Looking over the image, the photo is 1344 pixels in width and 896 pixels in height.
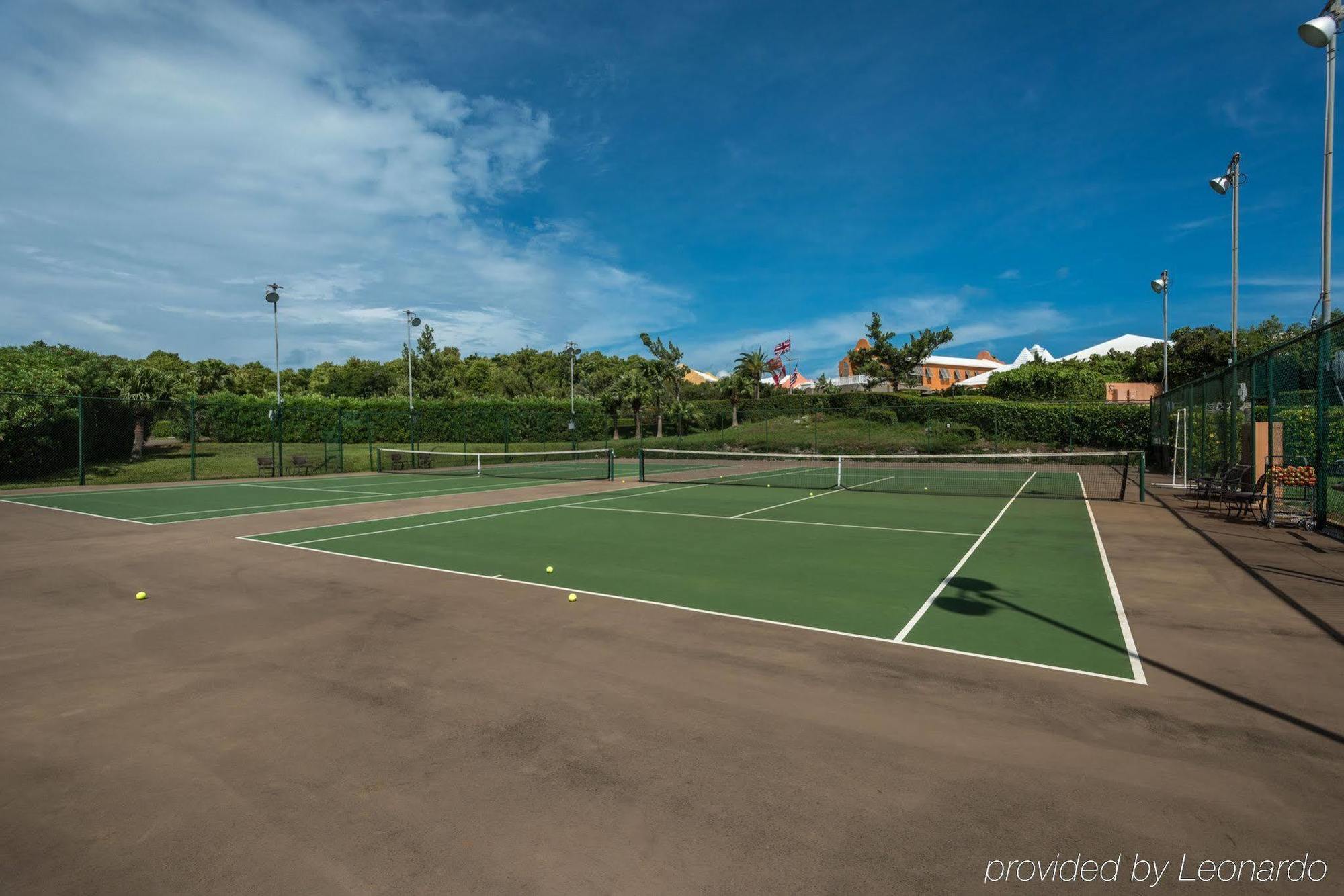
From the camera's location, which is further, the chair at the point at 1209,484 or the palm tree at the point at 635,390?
the palm tree at the point at 635,390

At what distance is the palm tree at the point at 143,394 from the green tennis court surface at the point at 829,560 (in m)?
26.8

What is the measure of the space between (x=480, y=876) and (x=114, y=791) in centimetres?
224

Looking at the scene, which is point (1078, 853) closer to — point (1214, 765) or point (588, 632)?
point (1214, 765)

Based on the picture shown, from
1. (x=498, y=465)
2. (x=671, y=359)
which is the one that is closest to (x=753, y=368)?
(x=671, y=359)

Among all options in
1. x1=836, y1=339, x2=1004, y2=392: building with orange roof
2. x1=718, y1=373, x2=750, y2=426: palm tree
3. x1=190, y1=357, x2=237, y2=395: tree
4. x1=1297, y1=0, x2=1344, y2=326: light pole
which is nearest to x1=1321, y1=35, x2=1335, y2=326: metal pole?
x1=1297, y1=0, x2=1344, y2=326: light pole

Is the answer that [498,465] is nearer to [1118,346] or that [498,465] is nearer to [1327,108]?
[1327,108]

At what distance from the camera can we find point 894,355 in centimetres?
6391

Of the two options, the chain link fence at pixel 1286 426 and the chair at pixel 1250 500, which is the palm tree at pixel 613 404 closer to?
the chain link fence at pixel 1286 426

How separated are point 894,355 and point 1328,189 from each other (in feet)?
171

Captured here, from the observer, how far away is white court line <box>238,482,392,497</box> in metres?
20.4

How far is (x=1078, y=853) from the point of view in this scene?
3109 mm

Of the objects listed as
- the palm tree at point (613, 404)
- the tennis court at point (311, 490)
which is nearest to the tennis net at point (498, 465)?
the tennis court at point (311, 490)

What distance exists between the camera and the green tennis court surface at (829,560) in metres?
6.57

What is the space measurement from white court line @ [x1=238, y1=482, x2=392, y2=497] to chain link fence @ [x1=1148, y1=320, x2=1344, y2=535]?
20526 millimetres
